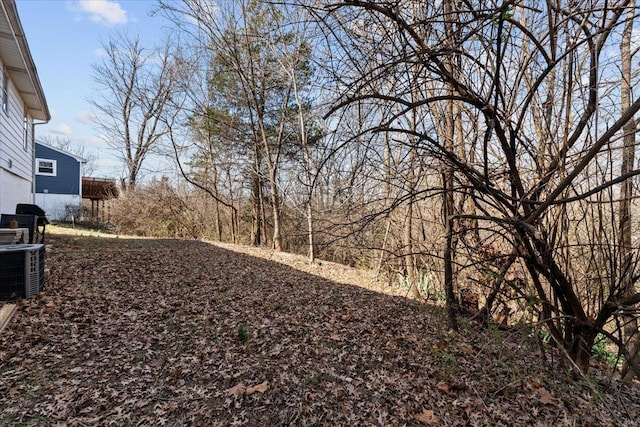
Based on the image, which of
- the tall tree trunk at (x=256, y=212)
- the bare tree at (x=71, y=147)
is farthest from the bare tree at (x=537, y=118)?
the bare tree at (x=71, y=147)

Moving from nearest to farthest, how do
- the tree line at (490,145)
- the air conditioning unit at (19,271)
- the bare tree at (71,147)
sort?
the tree line at (490,145) → the air conditioning unit at (19,271) → the bare tree at (71,147)

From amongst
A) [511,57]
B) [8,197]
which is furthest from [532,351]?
[8,197]

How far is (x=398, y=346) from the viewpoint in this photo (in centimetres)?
379

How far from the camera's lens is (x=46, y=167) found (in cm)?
→ 1820

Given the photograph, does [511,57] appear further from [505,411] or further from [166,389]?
[166,389]

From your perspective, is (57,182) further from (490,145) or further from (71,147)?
(490,145)

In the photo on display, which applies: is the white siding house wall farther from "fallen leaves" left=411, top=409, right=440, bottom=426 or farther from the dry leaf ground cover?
"fallen leaves" left=411, top=409, right=440, bottom=426

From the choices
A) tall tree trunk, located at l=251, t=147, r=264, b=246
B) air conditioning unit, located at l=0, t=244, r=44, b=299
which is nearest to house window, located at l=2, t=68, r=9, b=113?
air conditioning unit, located at l=0, t=244, r=44, b=299

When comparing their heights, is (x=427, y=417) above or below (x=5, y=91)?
below

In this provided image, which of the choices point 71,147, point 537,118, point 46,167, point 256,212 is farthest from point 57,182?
point 537,118

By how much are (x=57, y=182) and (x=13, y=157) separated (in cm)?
1317

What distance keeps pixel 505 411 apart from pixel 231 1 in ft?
34.3

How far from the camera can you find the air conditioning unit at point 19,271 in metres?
3.71

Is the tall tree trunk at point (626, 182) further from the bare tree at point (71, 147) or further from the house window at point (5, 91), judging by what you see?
the bare tree at point (71, 147)
